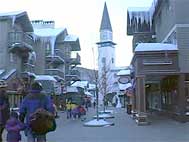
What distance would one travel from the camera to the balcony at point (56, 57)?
63781 mm

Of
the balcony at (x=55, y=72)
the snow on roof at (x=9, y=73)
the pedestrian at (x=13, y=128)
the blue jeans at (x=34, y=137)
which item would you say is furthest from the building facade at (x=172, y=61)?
the balcony at (x=55, y=72)

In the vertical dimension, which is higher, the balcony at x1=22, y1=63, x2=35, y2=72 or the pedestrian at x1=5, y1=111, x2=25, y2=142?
the balcony at x1=22, y1=63, x2=35, y2=72

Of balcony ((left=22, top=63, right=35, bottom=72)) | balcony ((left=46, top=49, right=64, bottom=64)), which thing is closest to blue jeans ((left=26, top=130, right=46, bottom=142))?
balcony ((left=22, top=63, right=35, bottom=72))

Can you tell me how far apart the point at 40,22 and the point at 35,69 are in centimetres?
1706

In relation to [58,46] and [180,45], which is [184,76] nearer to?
[180,45]

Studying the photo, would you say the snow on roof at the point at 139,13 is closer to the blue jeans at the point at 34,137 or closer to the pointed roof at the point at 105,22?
the blue jeans at the point at 34,137

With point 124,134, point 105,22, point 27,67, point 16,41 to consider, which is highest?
point 105,22

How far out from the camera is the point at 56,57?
212 feet

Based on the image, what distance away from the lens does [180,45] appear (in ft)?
86.9

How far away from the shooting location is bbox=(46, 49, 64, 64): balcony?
63.8m

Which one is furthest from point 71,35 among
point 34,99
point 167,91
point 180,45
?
point 34,99

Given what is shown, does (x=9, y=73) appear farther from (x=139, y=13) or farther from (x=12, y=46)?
(x=139, y=13)

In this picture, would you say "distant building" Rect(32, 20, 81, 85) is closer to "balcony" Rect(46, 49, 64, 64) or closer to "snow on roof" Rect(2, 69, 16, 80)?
"balcony" Rect(46, 49, 64, 64)

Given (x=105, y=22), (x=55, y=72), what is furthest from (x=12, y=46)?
(x=105, y=22)
